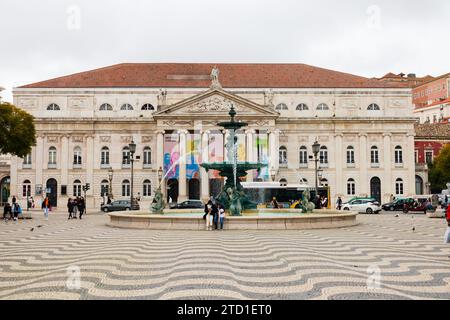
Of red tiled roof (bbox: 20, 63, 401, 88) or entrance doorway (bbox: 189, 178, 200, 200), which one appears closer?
entrance doorway (bbox: 189, 178, 200, 200)

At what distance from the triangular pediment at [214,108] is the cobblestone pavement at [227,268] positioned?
3908cm

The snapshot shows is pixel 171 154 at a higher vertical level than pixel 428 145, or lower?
lower

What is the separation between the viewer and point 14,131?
37875 millimetres

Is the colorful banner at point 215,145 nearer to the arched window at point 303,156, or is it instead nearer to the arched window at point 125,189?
the arched window at point 125,189

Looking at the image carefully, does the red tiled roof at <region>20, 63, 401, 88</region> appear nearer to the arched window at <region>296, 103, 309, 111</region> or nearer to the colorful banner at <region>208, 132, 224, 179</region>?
the arched window at <region>296, 103, 309, 111</region>

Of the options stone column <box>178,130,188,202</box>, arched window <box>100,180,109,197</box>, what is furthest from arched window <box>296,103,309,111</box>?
arched window <box>100,180,109,197</box>

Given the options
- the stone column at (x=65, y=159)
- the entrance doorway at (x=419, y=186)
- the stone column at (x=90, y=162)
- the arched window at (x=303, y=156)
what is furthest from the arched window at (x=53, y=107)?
the entrance doorway at (x=419, y=186)

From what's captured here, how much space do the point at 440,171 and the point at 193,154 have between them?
28.5 metres

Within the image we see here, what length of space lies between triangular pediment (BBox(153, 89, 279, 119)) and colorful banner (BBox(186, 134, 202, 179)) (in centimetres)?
249

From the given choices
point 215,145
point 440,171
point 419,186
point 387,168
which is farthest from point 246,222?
point 419,186

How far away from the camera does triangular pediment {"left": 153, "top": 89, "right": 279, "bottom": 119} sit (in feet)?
183

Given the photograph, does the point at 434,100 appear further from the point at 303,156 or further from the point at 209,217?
the point at 209,217

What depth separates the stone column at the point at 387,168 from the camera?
59156 millimetres
